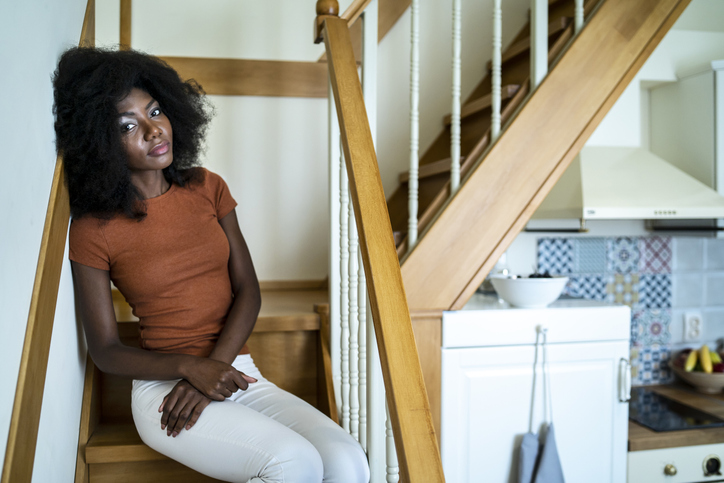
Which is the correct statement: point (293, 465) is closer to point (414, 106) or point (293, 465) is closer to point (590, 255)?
point (414, 106)

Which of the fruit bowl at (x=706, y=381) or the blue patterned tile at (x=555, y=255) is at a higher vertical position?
the blue patterned tile at (x=555, y=255)

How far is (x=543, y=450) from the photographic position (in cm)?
187

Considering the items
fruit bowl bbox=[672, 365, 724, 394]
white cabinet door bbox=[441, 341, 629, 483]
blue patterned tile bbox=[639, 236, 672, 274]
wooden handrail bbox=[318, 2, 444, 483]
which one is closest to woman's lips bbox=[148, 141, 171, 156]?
wooden handrail bbox=[318, 2, 444, 483]

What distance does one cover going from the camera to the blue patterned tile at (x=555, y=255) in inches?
107

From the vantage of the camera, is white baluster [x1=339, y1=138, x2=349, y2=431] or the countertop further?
the countertop

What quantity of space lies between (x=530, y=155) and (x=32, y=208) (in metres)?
1.44

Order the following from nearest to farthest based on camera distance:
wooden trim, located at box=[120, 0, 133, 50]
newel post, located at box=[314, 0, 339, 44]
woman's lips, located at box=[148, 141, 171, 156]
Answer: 1. woman's lips, located at box=[148, 141, 171, 156]
2. newel post, located at box=[314, 0, 339, 44]
3. wooden trim, located at box=[120, 0, 133, 50]

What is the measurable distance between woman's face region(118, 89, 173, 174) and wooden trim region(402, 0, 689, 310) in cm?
81

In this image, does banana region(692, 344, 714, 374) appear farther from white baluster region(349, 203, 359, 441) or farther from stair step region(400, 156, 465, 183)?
white baluster region(349, 203, 359, 441)

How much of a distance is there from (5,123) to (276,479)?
790 millimetres

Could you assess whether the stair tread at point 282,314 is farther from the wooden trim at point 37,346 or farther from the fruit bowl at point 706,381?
the fruit bowl at point 706,381

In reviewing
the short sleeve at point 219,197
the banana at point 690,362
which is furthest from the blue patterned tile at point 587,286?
the short sleeve at point 219,197

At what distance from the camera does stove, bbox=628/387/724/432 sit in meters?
2.17

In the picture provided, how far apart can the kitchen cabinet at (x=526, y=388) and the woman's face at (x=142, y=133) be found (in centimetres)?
104
